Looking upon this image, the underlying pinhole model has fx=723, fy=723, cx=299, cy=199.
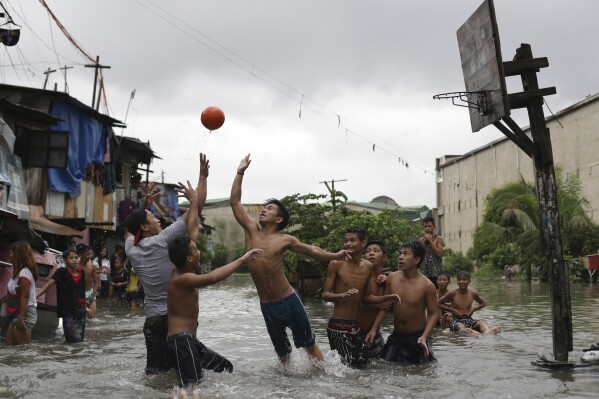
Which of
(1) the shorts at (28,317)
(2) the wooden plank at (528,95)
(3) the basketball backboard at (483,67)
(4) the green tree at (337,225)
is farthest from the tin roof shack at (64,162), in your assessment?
(2) the wooden plank at (528,95)

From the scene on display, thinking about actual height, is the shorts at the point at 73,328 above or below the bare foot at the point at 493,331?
above

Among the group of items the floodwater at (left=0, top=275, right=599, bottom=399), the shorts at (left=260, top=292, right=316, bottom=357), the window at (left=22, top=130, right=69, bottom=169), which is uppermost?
the window at (left=22, top=130, right=69, bottom=169)

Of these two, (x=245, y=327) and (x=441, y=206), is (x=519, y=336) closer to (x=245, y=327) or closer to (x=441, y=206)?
(x=245, y=327)

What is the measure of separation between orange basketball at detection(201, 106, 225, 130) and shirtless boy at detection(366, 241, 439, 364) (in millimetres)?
2559

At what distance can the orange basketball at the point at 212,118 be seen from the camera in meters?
8.32

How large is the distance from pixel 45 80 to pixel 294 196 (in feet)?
46.5

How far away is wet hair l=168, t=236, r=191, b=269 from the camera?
628cm

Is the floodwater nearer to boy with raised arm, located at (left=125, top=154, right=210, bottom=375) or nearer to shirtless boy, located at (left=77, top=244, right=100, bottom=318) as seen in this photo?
boy with raised arm, located at (left=125, top=154, right=210, bottom=375)

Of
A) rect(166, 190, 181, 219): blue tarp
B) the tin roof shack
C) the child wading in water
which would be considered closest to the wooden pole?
the child wading in water

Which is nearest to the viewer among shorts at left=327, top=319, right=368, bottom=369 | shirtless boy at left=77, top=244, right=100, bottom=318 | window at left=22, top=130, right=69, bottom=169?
shorts at left=327, top=319, right=368, bottom=369

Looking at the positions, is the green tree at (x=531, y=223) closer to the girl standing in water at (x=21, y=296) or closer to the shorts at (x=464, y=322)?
the shorts at (x=464, y=322)

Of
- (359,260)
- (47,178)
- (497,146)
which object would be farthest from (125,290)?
(497,146)

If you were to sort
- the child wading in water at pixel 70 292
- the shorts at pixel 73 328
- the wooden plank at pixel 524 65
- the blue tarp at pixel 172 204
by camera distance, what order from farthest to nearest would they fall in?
1. the blue tarp at pixel 172 204
2. the shorts at pixel 73 328
3. the child wading in water at pixel 70 292
4. the wooden plank at pixel 524 65

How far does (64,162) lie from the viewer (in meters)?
20.8
